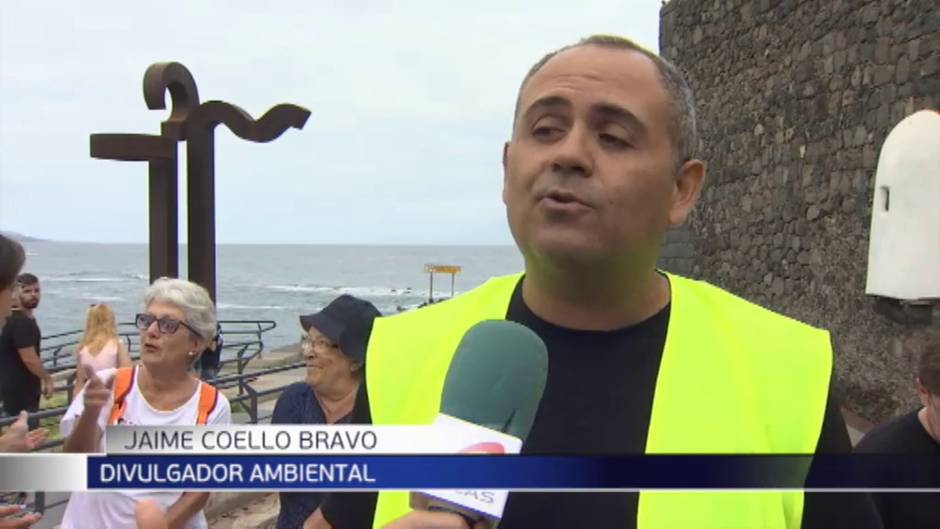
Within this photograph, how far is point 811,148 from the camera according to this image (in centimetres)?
834

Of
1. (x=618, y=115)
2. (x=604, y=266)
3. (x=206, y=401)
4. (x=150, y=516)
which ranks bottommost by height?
(x=150, y=516)

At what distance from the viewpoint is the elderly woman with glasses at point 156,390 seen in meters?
2.73

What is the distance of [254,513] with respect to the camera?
5.27 metres

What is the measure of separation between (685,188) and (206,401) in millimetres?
2103

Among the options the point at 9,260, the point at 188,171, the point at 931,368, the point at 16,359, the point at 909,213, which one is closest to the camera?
the point at 9,260

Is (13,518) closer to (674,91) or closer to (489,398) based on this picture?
(489,398)

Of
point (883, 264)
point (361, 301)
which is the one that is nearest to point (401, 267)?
point (883, 264)

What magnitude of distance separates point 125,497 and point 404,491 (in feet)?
5.96

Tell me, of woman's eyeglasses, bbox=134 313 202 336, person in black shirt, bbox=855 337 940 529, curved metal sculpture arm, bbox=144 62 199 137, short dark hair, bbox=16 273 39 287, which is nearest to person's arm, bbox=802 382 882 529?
person in black shirt, bbox=855 337 940 529

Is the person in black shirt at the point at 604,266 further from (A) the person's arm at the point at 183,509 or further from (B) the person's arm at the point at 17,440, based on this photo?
(B) the person's arm at the point at 17,440

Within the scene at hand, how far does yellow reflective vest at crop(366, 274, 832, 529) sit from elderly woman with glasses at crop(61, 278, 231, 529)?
1529mm

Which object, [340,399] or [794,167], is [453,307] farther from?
[794,167]

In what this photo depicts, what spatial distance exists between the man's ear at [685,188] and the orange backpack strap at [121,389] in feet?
6.88

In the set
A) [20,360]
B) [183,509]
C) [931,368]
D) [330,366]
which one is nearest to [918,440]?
[931,368]
